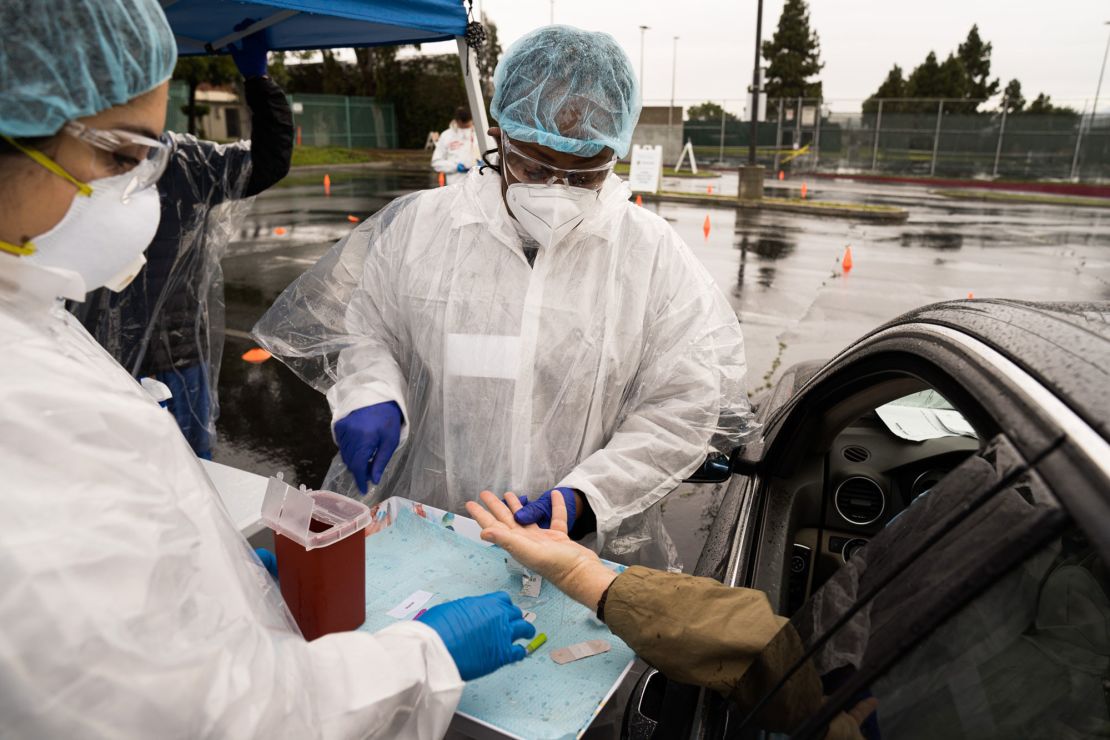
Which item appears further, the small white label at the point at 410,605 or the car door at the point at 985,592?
the small white label at the point at 410,605

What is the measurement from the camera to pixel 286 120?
3.52m

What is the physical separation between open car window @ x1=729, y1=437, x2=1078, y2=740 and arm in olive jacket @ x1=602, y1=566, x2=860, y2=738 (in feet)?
0.07

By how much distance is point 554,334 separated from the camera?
197 cm

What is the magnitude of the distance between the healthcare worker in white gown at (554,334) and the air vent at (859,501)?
1.15 feet

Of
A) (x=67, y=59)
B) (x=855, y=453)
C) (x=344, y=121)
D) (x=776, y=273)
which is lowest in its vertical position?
(x=776, y=273)

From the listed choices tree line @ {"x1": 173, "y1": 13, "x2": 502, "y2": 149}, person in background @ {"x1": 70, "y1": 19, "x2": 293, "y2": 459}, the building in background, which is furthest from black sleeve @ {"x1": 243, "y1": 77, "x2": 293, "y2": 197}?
tree line @ {"x1": 173, "y1": 13, "x2": 502, "y2": 149}

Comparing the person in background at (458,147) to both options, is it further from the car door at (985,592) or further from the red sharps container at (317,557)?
the car door at (985,592)

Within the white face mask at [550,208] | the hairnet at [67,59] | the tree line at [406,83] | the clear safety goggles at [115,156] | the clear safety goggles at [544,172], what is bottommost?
the white face mask at [550,208]

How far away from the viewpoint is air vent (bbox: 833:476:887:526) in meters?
2.13

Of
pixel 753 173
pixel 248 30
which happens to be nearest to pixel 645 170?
pixel 753 173

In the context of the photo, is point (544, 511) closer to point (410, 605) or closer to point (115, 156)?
point (410, 605)

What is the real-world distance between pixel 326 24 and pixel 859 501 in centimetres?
358

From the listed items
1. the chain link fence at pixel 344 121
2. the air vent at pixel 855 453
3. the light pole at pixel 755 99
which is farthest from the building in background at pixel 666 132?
the air vent at pixel 855 453

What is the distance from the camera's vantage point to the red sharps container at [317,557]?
1.31m
